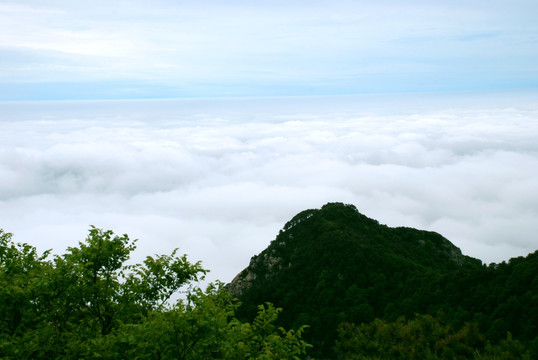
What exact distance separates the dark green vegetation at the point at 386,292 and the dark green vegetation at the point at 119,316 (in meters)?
7.86

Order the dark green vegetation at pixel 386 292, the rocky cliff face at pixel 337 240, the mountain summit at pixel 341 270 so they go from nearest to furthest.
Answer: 1. the dark green vegetation at pixel 386 292
2. the mountain summit at pixel 341 270
3. the rocky cliff face at pixel 337 240

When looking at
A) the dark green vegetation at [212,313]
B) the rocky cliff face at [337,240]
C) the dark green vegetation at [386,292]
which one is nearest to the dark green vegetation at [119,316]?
the dark green vegetation at [212,313]

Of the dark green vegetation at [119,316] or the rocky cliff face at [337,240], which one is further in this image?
the rocky cliff face at [337,240]

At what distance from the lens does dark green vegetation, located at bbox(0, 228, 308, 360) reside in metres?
9.59

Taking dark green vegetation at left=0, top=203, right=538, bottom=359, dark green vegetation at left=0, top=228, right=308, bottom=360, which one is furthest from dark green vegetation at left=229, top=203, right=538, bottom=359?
dark green vegetation at left=0, top=228, right=308, bottom=360

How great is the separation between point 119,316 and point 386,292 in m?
33.5

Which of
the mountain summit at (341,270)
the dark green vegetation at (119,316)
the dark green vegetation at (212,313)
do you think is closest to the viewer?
the dark green vegetation at (119,316)

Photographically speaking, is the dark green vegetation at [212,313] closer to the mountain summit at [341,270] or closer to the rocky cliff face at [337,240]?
the mountain summit at [341,270]

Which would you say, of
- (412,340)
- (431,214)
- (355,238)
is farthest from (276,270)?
(431,214)

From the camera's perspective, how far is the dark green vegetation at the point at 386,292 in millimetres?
16969

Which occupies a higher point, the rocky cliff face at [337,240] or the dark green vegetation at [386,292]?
the rocky cliff face at [337,240]

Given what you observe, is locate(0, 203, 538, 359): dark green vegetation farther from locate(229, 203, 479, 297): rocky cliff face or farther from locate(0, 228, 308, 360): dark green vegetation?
locate(229, 203, 479, 297): rocky cliff face

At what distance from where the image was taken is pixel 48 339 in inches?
462

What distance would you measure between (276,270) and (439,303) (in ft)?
87.7
